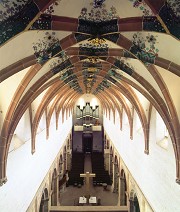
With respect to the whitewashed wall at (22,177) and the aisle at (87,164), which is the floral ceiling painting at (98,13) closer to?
the whitewashed wall at (22,177)

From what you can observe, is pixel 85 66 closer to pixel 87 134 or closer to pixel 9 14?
pixel 9 14

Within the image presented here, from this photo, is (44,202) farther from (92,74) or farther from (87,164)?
(87,164)

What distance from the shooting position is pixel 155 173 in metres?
11.9

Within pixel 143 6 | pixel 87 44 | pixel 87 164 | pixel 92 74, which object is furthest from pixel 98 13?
pixel 87 164

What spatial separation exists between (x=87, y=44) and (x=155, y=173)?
6793 mm

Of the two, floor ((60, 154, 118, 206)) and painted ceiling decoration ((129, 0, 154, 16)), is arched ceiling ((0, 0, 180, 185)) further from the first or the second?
floor ((60, 154, 118, 206))

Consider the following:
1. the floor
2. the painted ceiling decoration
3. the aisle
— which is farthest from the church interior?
the aisle

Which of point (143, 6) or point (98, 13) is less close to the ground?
point (98, 13)

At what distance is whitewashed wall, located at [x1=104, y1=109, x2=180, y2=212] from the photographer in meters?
9.74

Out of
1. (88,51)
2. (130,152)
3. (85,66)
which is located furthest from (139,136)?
(88,51)

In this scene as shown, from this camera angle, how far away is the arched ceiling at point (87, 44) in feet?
19.5

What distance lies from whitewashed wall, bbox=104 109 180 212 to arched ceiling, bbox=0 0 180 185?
101 cm

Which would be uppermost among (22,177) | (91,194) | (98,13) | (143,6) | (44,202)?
(98,13)

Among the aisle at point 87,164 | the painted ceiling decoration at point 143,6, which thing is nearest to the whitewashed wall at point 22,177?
the painted ceiling decoration at point 143,6
